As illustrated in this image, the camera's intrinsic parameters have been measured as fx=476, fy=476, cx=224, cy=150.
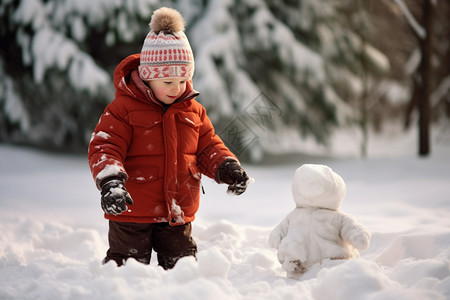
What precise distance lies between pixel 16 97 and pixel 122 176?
5.35m

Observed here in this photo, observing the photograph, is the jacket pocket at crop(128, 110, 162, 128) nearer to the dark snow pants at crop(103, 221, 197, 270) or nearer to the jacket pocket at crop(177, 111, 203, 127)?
the jacket pocket at crop(177, 111, 203, 127)

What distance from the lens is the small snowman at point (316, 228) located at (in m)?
2.41

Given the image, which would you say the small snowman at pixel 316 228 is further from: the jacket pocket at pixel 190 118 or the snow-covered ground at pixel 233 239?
the jacket pocket at pixel 190 118

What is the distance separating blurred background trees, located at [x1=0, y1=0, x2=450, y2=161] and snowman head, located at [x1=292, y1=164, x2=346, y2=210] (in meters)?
3.54

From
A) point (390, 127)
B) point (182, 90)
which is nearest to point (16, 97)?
point (182, 90)

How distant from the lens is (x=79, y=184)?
550 centimetres

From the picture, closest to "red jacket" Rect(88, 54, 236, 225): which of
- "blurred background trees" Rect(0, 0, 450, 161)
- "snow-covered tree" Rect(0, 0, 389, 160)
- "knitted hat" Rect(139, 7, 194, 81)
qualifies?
"knitted hat" Rect(139, 7, 194, 81)

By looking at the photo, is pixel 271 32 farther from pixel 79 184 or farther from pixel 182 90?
pixel 182 90

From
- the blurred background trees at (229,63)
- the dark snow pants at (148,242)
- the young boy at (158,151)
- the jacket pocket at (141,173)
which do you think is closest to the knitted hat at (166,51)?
the young boy at (158,151)

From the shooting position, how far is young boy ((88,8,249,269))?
2482 mm

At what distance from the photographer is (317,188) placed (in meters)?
2.44

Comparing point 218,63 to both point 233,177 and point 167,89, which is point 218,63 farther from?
point 233,177

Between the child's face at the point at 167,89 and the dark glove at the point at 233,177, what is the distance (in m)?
0.46

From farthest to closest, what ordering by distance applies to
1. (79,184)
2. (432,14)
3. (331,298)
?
(432,14) < (79,184) < (331,298)
